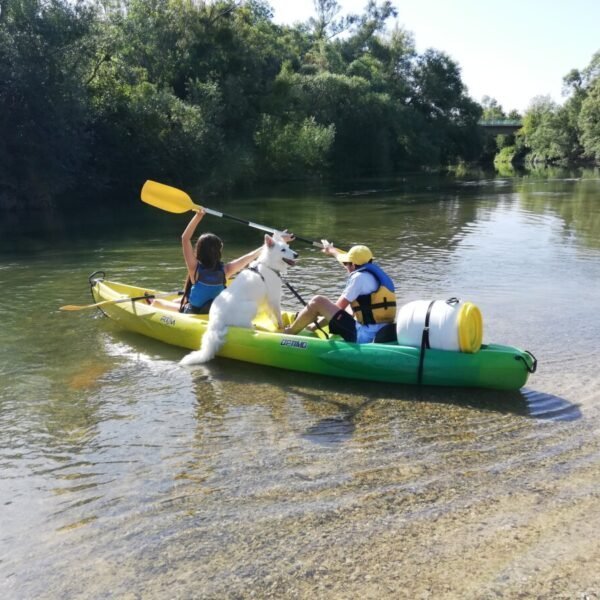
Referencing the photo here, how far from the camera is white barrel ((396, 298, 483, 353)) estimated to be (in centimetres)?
556

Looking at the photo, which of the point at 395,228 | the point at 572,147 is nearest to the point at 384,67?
the point at 572,147

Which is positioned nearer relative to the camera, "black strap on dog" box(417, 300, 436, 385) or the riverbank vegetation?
"black strap on dog" box(417, 300, 436, 385)

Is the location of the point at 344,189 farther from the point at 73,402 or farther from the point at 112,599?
the point at 112,599

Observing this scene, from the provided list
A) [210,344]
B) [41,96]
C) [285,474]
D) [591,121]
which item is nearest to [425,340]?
[285,474]

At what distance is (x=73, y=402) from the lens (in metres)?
5.82

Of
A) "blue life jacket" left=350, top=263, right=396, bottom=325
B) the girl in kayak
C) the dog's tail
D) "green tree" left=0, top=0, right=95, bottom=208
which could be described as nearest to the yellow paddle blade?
the girl in kayak

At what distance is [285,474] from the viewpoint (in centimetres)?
439

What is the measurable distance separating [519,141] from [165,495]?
74351 mm

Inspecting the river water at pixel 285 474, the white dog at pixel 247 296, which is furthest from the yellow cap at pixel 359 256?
the river water at pixel 285 474

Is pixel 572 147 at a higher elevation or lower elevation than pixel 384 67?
lower

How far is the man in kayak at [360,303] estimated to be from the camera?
19.8ft

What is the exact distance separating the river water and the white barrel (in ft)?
1.44

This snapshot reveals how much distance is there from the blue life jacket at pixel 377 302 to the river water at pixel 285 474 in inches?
24.9

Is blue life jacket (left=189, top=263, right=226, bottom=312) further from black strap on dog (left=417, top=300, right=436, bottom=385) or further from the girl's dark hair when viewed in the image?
black strap on dog (left=417, top=300, right=436, bottom=385)
